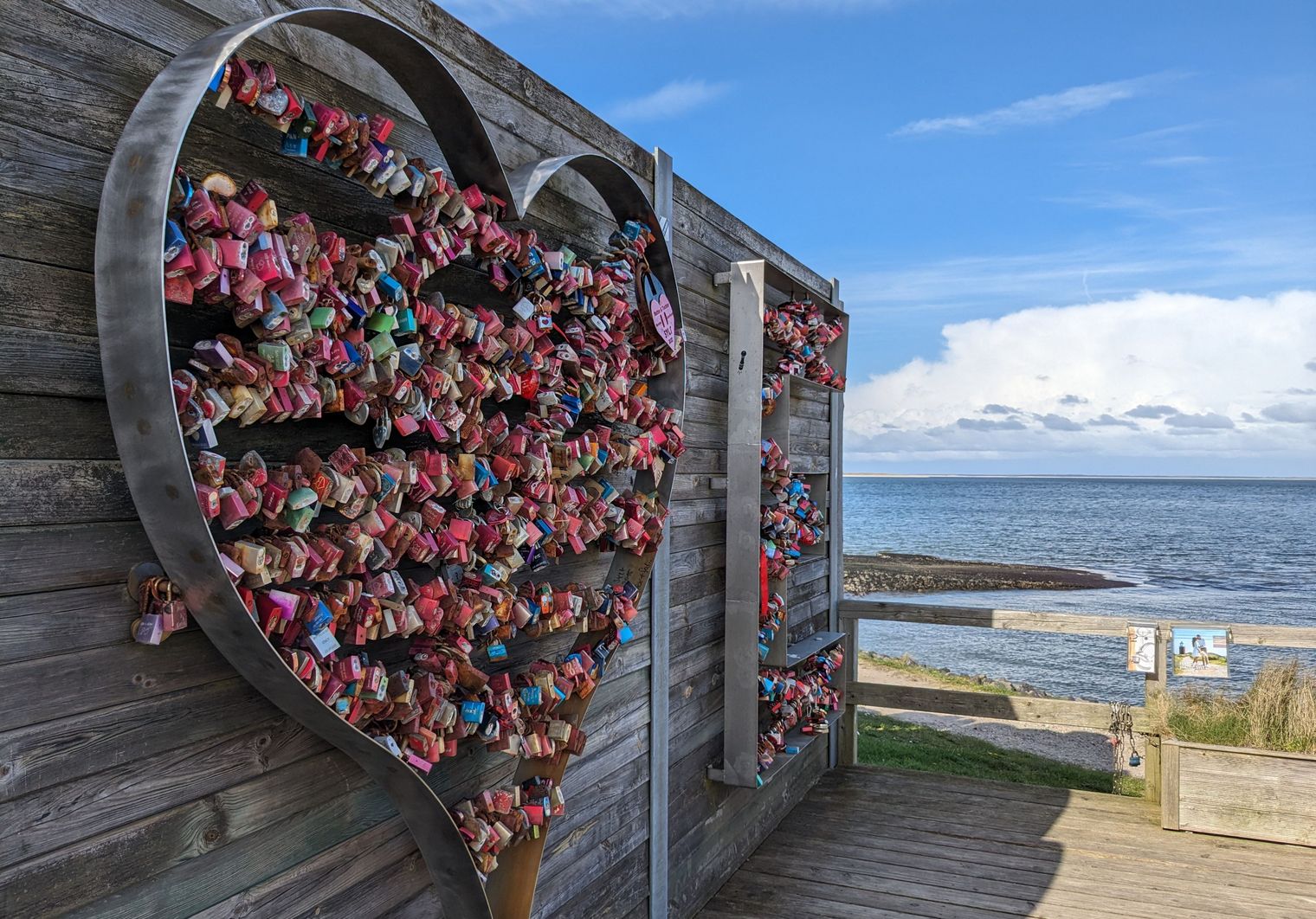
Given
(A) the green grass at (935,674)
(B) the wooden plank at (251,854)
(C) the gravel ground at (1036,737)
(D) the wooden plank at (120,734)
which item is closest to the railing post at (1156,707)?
(B) the wooden plank at (251,854)

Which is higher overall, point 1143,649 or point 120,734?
point 120,734

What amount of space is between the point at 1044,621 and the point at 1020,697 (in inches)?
15.7

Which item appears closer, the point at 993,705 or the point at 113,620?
the point at 113,620

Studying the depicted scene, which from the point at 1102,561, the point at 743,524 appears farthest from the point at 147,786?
the point at 1102,561

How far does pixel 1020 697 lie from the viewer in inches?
167

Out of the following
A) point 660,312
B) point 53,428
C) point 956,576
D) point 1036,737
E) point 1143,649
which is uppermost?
point 660,312

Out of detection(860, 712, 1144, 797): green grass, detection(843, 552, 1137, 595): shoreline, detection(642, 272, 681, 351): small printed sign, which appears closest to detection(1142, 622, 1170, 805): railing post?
detection(860, 712, 1144, 797): green grass

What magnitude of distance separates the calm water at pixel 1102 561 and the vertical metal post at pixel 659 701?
9.09ft

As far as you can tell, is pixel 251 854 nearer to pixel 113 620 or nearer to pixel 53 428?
pixel 113 620

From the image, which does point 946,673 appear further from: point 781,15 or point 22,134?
point 22,134

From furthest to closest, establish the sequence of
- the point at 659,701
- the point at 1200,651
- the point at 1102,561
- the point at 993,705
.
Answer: the point at 1102,561, the point at 993,705, the point at 1200,651, the point at 659,701

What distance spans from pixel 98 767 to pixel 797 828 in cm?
320

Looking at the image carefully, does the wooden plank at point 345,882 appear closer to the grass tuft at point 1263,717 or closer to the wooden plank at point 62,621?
the wooden plank at point 62,621

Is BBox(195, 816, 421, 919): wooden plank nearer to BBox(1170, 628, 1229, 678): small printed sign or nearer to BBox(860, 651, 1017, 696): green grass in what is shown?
BBox(1170, 628, 1229, 678): small printed sign
